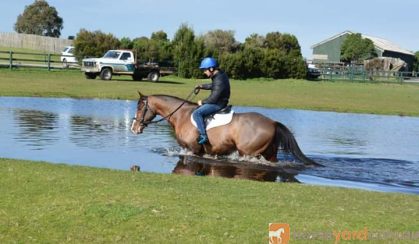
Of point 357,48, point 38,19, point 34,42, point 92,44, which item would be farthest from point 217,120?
point 38,19

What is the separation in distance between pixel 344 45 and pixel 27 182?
3836 inches

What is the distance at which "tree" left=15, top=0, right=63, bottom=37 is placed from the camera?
125m

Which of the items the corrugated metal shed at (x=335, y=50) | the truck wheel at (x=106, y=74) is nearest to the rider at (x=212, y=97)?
the truck wheel at (x=106, y=74)

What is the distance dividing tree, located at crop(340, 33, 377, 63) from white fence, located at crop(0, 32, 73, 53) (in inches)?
1547

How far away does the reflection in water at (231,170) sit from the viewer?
41.1ft

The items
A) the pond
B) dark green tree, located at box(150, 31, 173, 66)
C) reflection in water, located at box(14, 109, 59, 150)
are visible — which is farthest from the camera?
dark green tree, located at box(150, 31, 173, 66)

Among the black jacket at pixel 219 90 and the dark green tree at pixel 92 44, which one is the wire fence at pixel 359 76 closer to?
the dark green tree at pixel 92 44

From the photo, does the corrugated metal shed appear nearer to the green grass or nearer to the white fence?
the white fence

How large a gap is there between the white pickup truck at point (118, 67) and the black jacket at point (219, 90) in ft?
110

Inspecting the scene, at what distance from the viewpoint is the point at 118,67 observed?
48000 mm

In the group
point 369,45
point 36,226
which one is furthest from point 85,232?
point 369,45

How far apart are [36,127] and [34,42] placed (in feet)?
273

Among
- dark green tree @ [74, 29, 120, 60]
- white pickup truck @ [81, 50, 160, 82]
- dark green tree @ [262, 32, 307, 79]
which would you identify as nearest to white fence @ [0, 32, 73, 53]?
dark green tree @ [74, 29, 120, 60]

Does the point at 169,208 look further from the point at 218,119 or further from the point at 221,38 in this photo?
the point at 221,38
